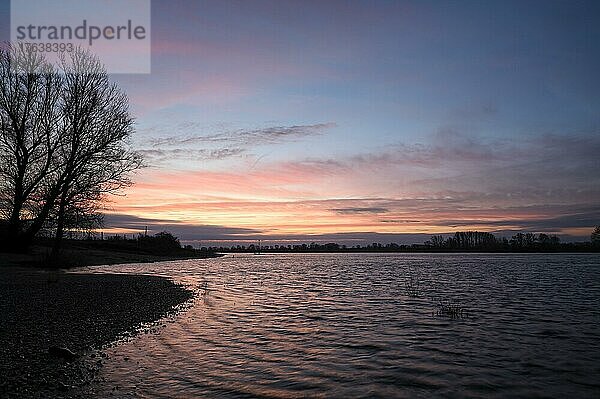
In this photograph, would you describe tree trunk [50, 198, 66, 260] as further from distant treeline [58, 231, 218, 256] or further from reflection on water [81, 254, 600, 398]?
distant treeline [58, 231, 218, 256]

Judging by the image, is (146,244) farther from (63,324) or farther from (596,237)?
(596,237)

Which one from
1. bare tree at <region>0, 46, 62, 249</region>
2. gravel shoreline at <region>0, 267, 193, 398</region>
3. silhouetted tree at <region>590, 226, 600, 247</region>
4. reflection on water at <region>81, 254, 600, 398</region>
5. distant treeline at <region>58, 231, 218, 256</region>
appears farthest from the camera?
silhouetted tree at <region>590, 226, 600, 247</region>

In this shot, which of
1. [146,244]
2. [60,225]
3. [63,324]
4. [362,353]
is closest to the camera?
[362,353]

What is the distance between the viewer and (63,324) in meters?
14.3

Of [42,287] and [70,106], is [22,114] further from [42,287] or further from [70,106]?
[42,287]

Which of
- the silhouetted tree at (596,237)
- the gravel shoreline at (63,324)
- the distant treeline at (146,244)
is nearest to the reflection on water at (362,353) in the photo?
the gravel shoreline at (63,324)

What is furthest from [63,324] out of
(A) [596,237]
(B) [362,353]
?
(A) [596,237]

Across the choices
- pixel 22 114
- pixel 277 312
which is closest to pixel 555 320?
pixel 277 312

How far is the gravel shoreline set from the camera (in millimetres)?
9016

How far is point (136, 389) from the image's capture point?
920cm

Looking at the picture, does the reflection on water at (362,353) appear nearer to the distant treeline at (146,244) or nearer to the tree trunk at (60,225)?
the tree trunk at (60,225)

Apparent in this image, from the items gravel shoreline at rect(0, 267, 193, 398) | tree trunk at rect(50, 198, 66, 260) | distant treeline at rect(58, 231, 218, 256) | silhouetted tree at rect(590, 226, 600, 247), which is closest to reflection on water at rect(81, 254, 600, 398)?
gravel shoreline at rect(0, 267, 193, 398)

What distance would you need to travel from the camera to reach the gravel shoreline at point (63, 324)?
Answer: 9.02 meters

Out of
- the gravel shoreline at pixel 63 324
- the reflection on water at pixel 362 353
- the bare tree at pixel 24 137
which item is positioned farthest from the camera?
the bare tree at pixel 24 137
